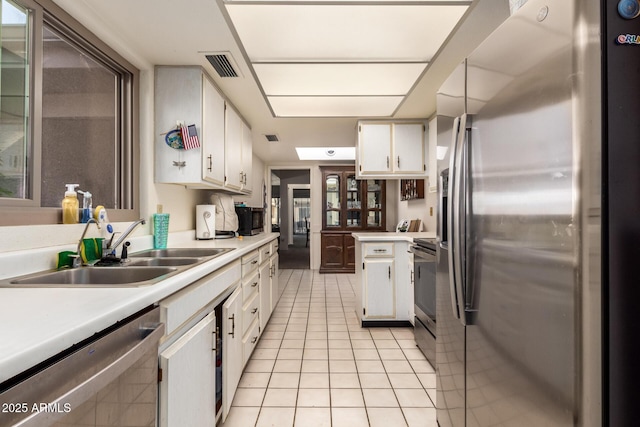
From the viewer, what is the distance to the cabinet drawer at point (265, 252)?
2.66m

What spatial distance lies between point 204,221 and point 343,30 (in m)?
1.87

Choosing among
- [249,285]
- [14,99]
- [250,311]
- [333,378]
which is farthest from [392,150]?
[14,99]

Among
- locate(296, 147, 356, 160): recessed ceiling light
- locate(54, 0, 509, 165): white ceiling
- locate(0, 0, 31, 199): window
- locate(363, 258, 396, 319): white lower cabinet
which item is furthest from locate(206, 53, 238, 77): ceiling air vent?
locate(296, 147, 356, 160): recessed ceiling light

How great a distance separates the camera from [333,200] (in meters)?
6.00

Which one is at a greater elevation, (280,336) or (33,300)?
(33,300)

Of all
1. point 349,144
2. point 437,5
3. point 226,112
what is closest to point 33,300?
point 437,5

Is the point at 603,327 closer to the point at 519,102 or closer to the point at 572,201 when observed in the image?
the point at 572,201

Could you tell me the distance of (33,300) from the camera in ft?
2.68

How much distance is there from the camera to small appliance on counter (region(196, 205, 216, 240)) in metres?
2.66

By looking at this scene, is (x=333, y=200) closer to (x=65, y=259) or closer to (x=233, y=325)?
(x=233, y=325)

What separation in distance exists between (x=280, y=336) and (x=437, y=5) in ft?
8.87

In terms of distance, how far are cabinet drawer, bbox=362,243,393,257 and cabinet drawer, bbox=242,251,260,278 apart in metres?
1.10

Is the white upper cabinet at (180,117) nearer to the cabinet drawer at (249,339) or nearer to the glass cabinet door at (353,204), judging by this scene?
the cabinet drawer at (249,339)

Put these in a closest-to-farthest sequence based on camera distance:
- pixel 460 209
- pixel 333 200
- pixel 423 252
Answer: pixel 460 209 → pixel 423 252 → pixel 333 200
